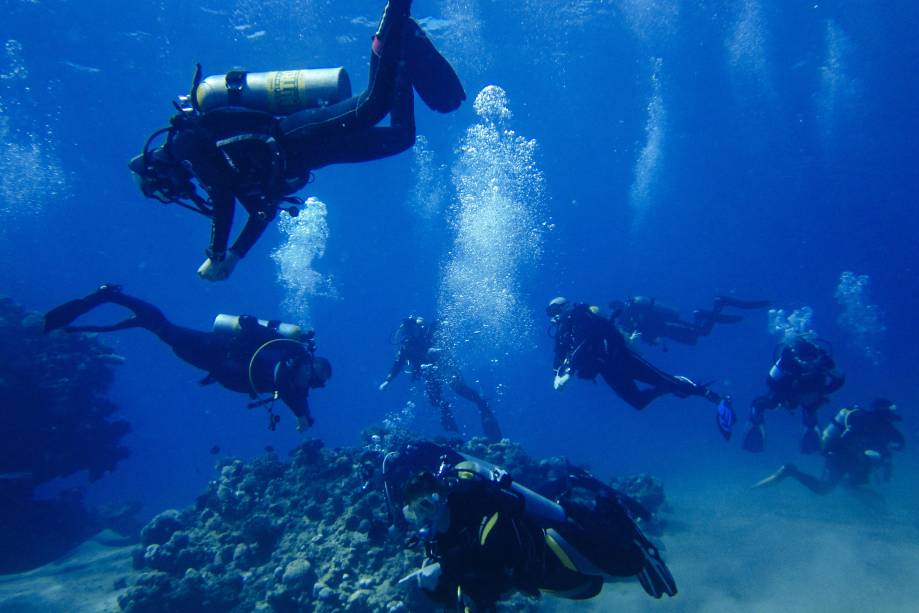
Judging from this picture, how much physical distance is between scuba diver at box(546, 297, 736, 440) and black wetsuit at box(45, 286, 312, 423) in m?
5.01

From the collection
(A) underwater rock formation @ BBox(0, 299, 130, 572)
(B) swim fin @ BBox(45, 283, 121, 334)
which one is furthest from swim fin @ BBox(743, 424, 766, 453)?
(A) underwater rock formation @ BBox(0, 299, 130, 572)

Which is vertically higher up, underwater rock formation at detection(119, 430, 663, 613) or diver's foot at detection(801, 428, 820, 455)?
underwater rock formation at detection(119, 430, 663, 613)

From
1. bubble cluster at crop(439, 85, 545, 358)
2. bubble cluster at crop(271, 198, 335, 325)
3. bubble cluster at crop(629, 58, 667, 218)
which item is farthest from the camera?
bubble cluster at crop(271, 198, 335, 325)

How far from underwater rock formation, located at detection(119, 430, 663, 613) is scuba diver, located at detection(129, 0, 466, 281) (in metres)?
3.61

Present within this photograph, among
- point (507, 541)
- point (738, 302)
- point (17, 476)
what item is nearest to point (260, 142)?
point (507, 541)

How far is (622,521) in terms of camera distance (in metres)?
4.42

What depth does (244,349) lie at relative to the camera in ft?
26.8

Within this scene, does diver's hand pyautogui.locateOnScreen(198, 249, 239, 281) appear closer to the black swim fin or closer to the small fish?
the black swim fin

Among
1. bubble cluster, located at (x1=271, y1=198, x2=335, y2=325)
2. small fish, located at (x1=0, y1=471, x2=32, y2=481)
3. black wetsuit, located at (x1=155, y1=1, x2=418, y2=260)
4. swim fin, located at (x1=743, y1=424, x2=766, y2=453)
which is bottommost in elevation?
swim fin, located at (x1=743, y1=424, x2=766, y2=453)

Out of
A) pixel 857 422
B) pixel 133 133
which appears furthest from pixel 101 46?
pixel 857 422

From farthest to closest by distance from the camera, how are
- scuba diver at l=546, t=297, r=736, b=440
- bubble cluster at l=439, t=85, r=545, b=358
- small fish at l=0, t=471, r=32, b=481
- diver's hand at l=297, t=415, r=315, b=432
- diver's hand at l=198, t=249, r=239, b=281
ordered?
bubble cluster at l=439, t=85, r=545, b=358 → small fish at l=0, t=471, r=32, b=481 → scuba diver at l=546, t=297, r=736, b=440 → diver's hand at l=297, t=415, r=315, b=432 → diver's hand at l=198, t=249, r=239, b=281

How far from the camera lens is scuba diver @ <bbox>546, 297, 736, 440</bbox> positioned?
9.38 m

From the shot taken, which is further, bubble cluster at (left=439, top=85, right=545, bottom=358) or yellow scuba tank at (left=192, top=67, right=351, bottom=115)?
bubble cluster at (left=439, top=85, right=545, bottom=358)

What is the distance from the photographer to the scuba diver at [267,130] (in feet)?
13.9
